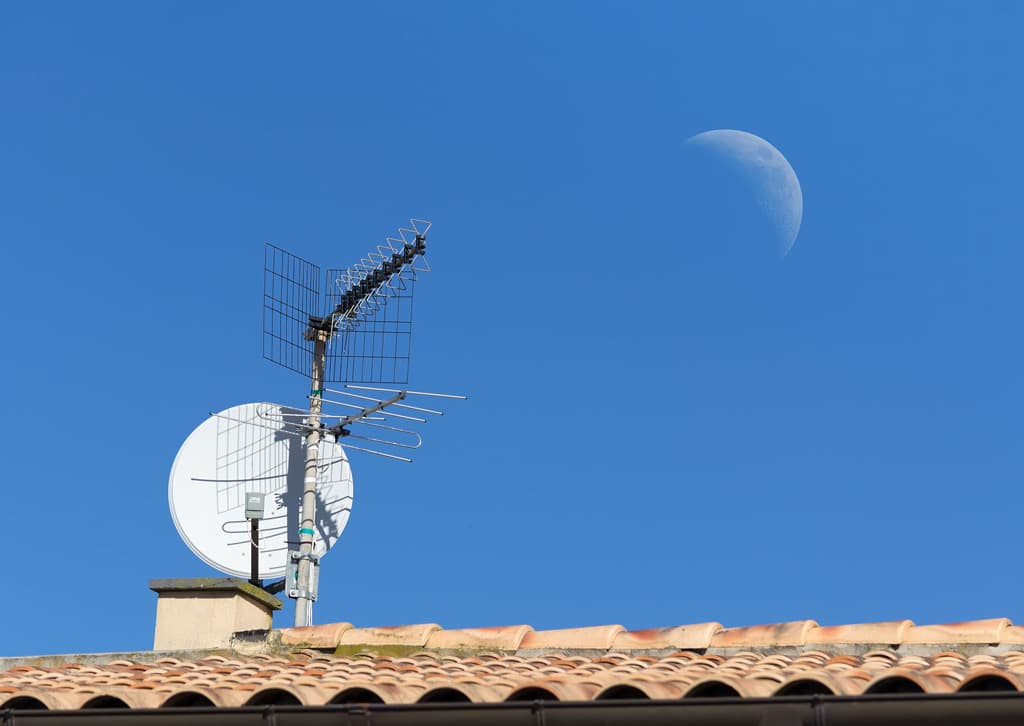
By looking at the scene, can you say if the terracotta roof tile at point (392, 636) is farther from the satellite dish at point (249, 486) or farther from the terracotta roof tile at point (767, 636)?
the satellite dish at point (249, 486)

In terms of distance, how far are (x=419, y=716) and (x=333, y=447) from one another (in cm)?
1298

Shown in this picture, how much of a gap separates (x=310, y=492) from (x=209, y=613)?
837cm

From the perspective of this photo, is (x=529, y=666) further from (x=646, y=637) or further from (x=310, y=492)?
(x=310, y=492)

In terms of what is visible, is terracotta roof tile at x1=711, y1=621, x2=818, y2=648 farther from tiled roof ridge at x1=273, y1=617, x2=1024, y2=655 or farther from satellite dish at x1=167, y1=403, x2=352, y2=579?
satellite dish at x1=167, y1=403, x2=352, y2=579

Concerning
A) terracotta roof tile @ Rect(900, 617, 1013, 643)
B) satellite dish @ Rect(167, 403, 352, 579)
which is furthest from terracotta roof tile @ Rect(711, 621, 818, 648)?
satellite dish @ Rect(167, 403, 352, 579)

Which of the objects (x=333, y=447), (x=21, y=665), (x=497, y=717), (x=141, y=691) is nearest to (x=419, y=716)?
(x=497, y=717)

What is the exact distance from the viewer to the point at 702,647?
26.0 ft

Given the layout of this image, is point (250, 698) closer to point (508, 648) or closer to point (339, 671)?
point (339, 671)

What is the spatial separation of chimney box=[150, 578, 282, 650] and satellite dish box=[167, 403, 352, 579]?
19.8 ft

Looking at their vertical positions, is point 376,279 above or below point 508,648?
above

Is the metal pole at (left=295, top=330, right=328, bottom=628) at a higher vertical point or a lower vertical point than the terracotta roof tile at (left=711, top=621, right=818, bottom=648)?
higher

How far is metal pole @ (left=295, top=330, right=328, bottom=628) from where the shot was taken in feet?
54.3

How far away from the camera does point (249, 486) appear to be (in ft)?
56.1

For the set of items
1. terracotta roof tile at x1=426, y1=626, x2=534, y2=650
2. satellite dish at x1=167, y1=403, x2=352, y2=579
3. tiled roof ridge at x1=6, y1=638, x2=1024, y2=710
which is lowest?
tiled roof ridge at x1=6, y1=638, x2=1024, y2=710
